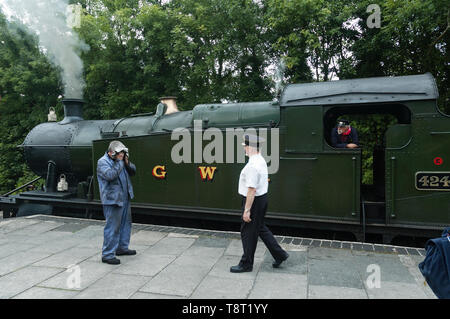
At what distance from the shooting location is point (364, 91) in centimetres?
507

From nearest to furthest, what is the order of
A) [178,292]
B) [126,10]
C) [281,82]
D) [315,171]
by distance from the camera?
[178,292] < [315,171] < [281,82] < [126,10]

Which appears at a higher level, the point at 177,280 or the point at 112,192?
the point at 112,192

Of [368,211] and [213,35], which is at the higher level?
[213,35]

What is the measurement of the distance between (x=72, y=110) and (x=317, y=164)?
652cm

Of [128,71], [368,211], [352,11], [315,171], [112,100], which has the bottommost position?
[368,211]

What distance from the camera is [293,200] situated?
5.40 meters

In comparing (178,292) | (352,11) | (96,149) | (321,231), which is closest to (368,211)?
(321,231)

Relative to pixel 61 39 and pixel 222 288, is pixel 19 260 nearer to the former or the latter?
pixel 222 288

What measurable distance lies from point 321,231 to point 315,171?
123cm

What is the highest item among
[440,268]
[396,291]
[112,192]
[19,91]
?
[19,91]

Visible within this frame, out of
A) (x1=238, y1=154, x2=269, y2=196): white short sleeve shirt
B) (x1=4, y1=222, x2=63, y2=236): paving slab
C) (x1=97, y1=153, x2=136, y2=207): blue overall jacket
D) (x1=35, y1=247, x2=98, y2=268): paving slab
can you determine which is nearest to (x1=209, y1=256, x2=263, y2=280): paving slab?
(x1=238, y1=154, x2=269, y2=196): white short sleeve shirt

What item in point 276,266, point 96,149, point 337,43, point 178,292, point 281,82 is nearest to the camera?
point 178,292

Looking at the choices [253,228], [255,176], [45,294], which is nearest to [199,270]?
[253,228]

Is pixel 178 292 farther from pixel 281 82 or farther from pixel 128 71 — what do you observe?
pixel 128 71
